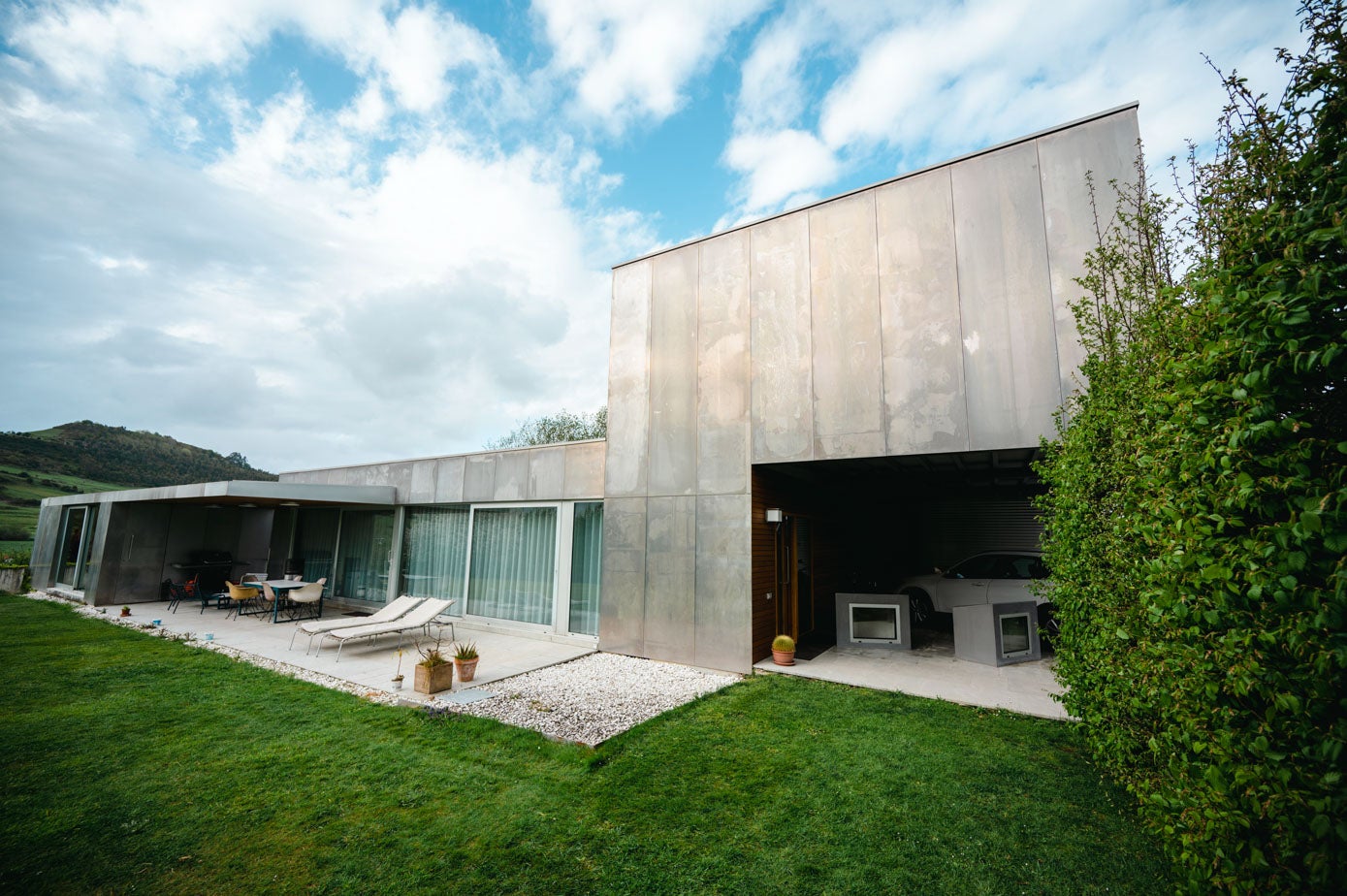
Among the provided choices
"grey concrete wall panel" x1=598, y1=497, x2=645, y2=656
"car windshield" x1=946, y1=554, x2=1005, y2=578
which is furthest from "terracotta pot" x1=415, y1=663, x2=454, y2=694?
"car windshield" x1=946, y1=554, x2=1005, y2=578

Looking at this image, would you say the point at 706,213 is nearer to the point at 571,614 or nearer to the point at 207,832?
the point at 571,614

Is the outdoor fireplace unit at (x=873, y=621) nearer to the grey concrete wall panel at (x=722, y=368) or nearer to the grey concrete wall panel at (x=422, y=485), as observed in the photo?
the grey concrete wall panel at (x=722, y=368)

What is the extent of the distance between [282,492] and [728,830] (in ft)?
34.3

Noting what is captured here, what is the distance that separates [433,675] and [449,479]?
18.6ft

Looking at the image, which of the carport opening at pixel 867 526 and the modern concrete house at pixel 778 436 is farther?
the carport opening at pixel 867 526

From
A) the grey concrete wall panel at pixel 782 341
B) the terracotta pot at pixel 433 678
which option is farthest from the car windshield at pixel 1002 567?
the terracotta pot at pixel 433 678

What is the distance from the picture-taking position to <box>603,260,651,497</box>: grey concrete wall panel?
8117 millimetres

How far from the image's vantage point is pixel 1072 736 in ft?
15.0

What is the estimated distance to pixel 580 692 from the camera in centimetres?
601

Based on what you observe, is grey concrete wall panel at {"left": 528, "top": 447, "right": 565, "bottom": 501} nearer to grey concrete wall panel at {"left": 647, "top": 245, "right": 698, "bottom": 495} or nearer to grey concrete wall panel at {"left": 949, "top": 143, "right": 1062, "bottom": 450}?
grey concrete wall panel at {"left": 647, "top": 245, "right": 698, "bottom": 495}

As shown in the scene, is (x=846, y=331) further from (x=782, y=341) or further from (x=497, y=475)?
(x=497, y=475)

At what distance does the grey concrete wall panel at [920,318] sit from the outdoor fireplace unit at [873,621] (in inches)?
123

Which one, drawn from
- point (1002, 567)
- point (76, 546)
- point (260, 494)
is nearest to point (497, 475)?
point (260, 494)

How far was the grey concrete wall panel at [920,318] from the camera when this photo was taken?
584cm
